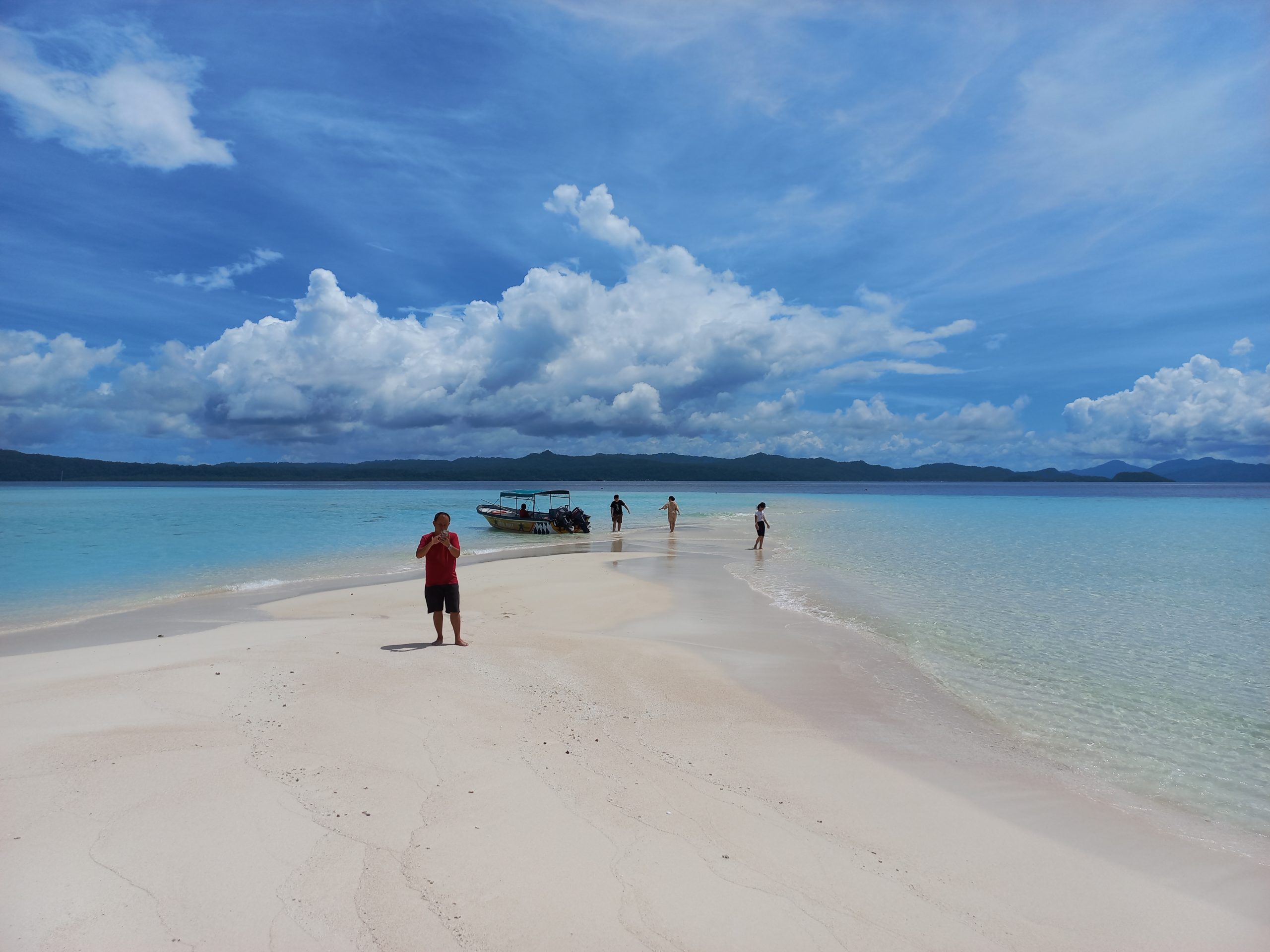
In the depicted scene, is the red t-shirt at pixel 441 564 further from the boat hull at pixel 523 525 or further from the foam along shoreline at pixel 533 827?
the boat hull at pixel 523 525

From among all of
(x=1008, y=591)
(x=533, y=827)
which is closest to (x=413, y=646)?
(x=533, y=827)

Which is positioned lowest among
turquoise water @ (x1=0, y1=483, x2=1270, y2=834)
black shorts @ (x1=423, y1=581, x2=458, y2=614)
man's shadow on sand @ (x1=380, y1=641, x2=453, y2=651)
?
turquoise water @ (x1=0, y1=483, x2=1270, y2=834)

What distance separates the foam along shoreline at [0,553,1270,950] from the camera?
3.68 metres

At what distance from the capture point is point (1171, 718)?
8.21 meters

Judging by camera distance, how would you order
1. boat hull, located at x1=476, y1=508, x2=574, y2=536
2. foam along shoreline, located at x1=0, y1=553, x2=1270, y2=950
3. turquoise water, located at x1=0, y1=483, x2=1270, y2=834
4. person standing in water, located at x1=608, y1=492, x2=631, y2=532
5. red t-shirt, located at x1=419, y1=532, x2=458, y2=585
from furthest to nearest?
boat hull, located at x1=476, y1=508, x2=574, y2=536 → person standing in water, located at x1=608, y1=492, x2=631, y2=532 → red t-shirt, located at x1=419, y1=532, x2=458, y2=585 → turquoise water, located at x1=0, y1=483, x2=1270, y2=834 → foam along shoreline, located at x1=0, y1=553, x2=1270, y2=950

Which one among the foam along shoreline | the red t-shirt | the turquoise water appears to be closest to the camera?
the foam along shoreline

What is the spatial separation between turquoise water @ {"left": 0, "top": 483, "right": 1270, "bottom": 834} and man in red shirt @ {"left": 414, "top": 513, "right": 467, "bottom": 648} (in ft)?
24.4

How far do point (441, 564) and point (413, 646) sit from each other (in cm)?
136

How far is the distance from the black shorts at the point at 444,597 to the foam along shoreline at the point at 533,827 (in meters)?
1.58

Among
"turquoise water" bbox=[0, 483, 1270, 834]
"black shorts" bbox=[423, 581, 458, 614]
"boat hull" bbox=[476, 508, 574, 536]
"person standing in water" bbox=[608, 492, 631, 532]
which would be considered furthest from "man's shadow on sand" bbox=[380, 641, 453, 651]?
"boat hull" bbox=[476, 508, 574, 536]

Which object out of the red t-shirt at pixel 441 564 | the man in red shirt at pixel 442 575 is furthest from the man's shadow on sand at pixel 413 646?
the red t-shirt at pixel 441 564

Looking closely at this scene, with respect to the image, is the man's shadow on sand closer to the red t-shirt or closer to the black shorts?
the black shorts

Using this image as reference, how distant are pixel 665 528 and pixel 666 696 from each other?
106ft

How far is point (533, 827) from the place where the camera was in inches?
182
